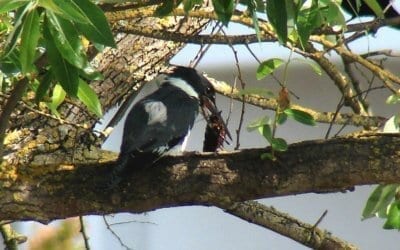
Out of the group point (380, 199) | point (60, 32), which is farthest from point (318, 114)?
point (60, 32)

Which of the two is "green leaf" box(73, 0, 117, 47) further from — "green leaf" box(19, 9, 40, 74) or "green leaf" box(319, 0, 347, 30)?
"green leaf" box(319, 0, 347, 30)

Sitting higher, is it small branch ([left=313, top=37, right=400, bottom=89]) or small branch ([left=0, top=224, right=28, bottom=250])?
small branch ([left=313, top=37, right=400, bottom=89])

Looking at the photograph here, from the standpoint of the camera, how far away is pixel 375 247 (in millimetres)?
4781

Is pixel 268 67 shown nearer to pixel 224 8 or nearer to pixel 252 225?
pixel 224 8

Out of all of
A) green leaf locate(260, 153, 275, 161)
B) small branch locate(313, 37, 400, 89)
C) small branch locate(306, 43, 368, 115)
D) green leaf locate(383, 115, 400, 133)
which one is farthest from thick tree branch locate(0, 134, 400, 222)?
small branch locate(306, 43, 368, 115)

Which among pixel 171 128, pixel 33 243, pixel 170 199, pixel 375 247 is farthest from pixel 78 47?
pixel 375 247

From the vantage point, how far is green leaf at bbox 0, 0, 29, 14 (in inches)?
49.4

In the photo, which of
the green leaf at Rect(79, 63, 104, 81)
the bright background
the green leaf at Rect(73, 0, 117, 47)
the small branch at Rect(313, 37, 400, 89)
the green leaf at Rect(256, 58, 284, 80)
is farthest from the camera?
the bright background

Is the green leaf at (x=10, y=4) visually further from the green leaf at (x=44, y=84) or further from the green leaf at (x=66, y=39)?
the green leaf at (x=44, y=84)

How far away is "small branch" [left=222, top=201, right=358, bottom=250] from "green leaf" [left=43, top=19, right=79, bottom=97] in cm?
85

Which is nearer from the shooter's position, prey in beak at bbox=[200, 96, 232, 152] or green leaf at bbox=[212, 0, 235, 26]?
green leaf at bbox=[212, 0, 235, 26]

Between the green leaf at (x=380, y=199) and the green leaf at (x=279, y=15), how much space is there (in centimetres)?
66

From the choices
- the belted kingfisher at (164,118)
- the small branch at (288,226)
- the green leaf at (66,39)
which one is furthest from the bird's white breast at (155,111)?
the green leaf at (66,39)

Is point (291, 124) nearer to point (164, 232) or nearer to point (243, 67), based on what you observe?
point (243, 67)
